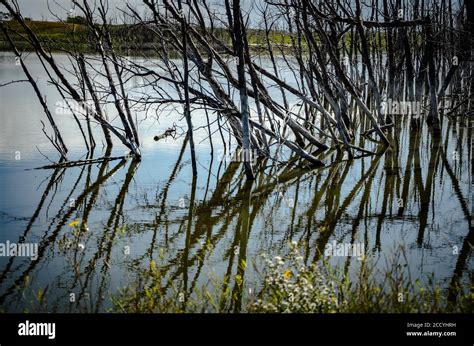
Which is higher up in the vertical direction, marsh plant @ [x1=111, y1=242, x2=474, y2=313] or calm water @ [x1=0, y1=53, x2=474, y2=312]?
calm water @ [x1=0, y1=53, x2=474, y2=312]

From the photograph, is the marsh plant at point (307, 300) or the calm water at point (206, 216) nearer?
the marsh plant at point (307, 300)

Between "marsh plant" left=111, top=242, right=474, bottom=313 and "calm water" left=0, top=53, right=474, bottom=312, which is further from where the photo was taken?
"calm water" left=0, top=53, right=474, bottom=312

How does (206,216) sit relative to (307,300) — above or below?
above

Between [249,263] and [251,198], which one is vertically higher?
[251,198]

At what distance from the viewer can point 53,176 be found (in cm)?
1250

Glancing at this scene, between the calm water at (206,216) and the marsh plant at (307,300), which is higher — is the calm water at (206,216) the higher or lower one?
the higher one

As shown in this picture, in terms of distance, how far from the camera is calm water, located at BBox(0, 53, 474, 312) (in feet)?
23.2

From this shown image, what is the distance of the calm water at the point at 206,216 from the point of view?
7074 millimetres

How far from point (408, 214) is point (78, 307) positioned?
566cm

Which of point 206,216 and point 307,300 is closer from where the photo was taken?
point 307,300

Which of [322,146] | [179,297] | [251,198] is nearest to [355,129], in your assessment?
[322,146]

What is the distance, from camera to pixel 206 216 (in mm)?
9766
